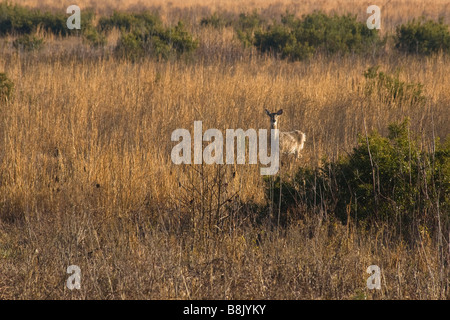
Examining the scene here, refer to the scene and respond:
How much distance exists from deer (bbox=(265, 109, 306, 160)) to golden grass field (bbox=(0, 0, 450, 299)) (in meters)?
0.17

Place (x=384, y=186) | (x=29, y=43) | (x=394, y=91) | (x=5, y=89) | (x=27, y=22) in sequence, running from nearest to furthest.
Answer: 1. (x=384, y=186)
2. (x=5, y=89)
3. (x=394, y=91)
4. (x=29, y=43)
5. (x=27, y=22)

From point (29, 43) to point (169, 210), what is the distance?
449 inches

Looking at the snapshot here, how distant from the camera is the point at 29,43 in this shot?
14.4m

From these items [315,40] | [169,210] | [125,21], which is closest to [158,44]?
[315,40]

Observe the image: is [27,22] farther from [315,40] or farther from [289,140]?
[289,140]

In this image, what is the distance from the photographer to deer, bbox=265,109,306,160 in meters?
7.16

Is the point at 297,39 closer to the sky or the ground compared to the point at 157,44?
closer to the sky

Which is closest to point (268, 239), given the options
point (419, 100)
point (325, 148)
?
point (325, 148)

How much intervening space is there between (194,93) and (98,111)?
170 centimetres

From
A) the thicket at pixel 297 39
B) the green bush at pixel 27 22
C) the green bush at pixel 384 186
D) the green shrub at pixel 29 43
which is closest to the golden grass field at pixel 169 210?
the green bush at pixel 384 186

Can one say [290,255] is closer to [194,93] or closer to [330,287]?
[330,287]

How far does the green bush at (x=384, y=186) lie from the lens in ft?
14.4

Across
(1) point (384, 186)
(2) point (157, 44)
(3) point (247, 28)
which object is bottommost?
(1) point (384, 186)
